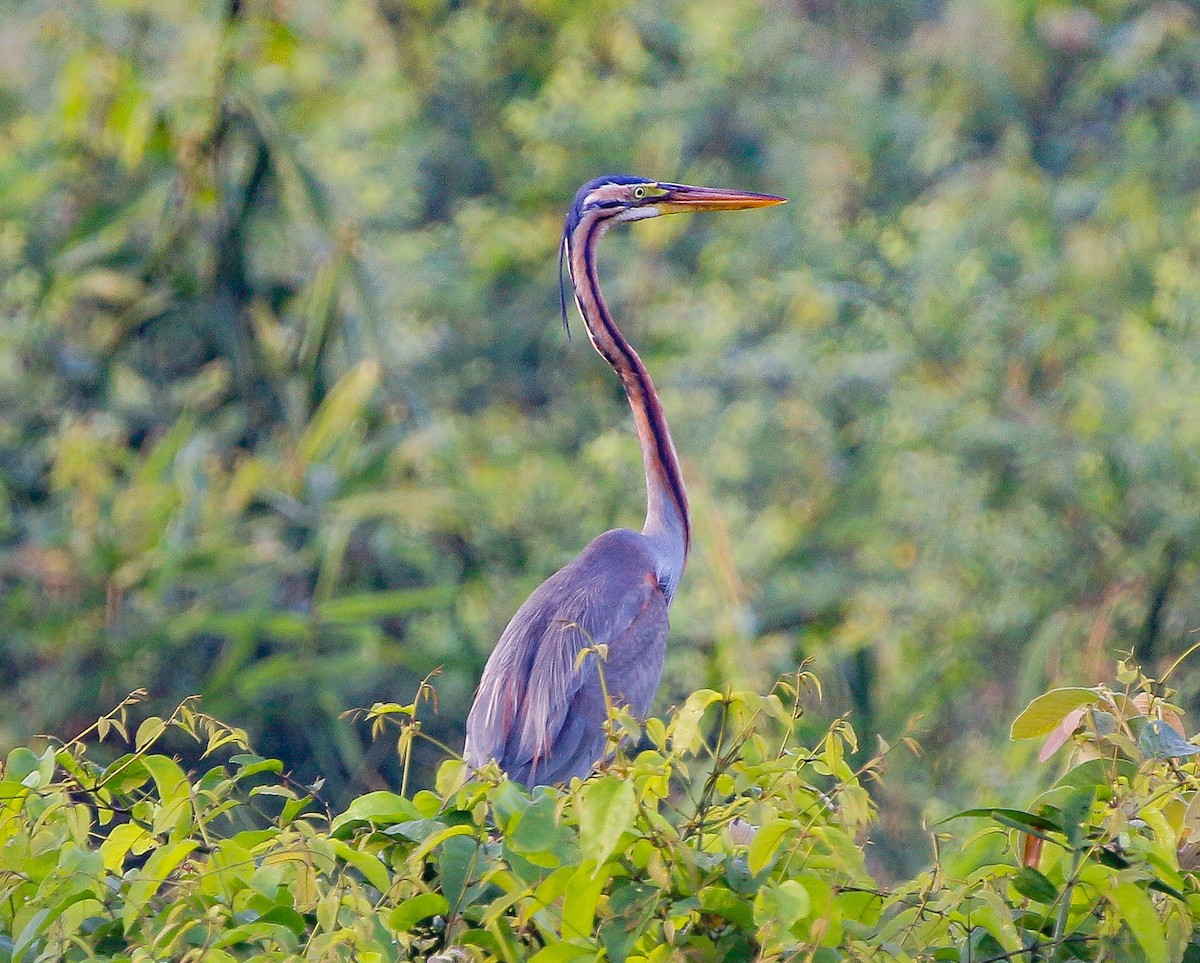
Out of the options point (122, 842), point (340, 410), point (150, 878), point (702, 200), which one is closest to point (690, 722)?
point (150, 878)

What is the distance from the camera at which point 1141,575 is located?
572 centimetres

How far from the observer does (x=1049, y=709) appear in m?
1.53

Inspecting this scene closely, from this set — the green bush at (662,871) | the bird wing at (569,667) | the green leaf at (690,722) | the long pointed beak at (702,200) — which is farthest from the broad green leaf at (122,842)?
the long pointed beak at (702,200)

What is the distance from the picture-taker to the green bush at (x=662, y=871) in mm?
1326

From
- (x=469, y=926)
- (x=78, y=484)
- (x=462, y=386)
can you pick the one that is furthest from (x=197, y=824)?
(x=462, y=386)

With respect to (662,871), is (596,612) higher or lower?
lower

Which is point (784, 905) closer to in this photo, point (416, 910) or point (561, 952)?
point (561, 952)

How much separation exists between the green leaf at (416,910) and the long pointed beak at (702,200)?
8.23 ft

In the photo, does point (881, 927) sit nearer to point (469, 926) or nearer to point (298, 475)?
point (469, 926)

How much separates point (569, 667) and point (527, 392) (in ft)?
15.2

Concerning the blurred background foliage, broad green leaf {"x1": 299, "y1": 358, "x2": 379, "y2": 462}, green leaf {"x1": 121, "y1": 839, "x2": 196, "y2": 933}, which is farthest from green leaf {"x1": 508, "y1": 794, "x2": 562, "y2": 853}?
broad green leaf {"x1": 299, "y1": 358, "x2": 379, "y2": 462}

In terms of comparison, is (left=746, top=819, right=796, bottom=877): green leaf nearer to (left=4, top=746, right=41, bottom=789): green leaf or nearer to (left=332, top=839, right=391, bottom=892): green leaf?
(left=332, top=839, right=391, bottom=892): green leaf

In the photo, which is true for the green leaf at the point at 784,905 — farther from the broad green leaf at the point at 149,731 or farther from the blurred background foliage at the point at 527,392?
the blurred background foliage at the point at 527,392

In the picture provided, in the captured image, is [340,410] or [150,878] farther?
[340,410]
